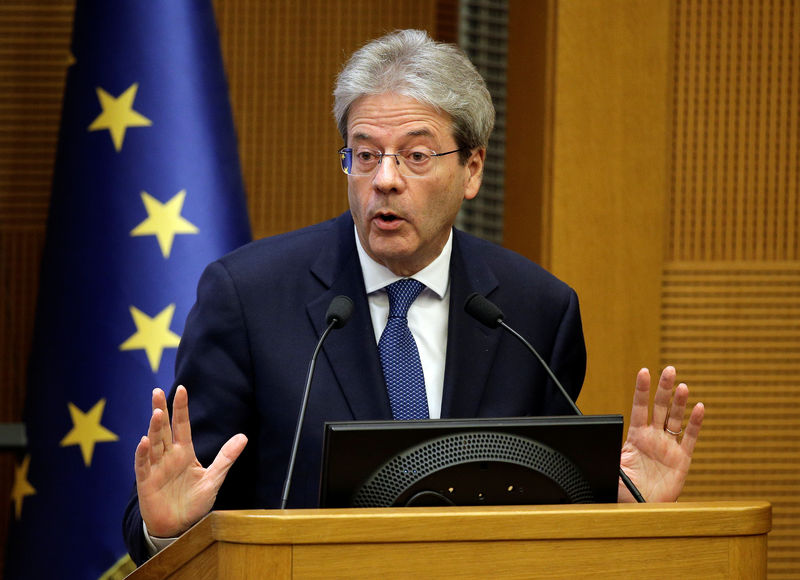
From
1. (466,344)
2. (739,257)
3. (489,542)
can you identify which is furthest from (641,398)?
(739,257)

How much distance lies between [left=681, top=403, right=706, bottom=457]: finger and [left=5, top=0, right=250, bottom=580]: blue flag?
159 cm

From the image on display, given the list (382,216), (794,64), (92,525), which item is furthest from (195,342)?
(794,64)

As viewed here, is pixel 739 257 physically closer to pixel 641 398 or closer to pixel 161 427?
pixel 641 398

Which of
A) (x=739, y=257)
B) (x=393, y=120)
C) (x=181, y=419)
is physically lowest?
(x=181, y=419)

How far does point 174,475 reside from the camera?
5.75ft

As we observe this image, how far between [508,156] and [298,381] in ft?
6.46

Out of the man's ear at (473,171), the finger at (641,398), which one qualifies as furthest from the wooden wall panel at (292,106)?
the finger at (641,398)

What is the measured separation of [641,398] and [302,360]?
2.14 feet

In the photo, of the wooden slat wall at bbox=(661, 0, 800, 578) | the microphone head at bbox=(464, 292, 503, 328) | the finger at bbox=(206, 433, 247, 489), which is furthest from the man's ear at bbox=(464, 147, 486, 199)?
the wooden slat wall at bbox=(661, 0, 800, 578)

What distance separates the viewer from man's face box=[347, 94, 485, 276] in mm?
2170

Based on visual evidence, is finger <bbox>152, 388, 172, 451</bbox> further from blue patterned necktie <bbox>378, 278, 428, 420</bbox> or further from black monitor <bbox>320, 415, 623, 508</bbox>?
blue patterned necktie <bbox>378, 278, 428, 420</bbox>

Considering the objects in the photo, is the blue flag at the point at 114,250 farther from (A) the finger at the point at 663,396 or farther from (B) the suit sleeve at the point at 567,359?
(A) the finger at the point at 663,396

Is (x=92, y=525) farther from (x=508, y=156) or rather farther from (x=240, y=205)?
(x=508, y=156)

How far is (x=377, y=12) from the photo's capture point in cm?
393
